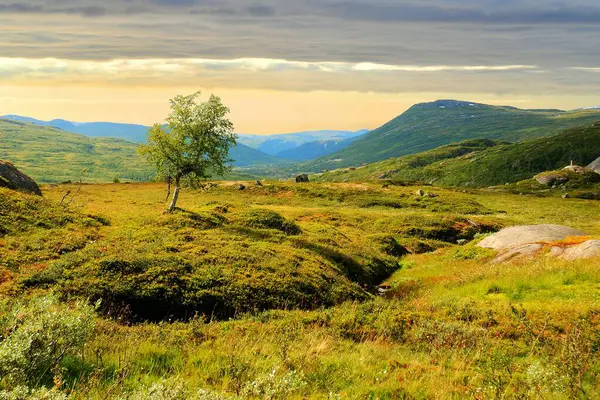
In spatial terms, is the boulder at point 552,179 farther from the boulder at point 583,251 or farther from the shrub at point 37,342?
the shrub at point 37,342

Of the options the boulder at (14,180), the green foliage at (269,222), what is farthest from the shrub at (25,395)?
the boulder at (14,180)

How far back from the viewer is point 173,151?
41.8m

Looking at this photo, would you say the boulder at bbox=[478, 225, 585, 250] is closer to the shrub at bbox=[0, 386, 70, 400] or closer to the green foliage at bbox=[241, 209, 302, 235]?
the green foliage at bbox=[241, 209, 302, 235]

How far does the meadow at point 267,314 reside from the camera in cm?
711

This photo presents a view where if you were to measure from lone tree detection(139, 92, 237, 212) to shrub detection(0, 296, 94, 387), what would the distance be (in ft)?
112

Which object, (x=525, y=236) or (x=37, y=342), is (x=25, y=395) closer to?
(x=37, y=342)

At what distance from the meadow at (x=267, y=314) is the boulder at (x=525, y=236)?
2.08 metres

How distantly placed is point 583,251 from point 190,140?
36334mm

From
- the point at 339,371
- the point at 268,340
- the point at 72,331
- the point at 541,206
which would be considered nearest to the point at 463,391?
the point at 339,371

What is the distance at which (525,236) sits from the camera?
1293 inches

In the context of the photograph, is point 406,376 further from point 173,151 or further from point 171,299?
point 173,151

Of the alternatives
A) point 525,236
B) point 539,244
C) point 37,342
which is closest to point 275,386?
point 37,342

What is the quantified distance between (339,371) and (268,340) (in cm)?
350

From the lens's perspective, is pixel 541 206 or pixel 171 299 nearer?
pixel 171 299
